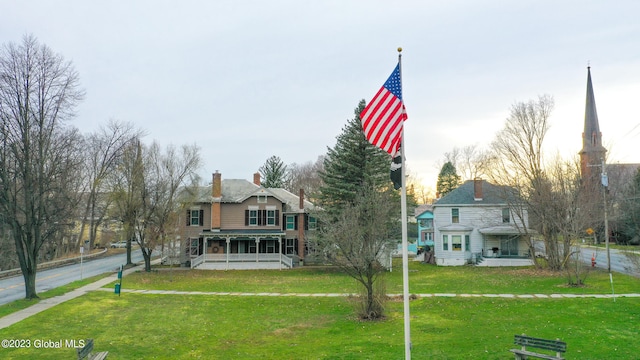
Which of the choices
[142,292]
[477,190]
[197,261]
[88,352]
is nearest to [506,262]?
[477,190]

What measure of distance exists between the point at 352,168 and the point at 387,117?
2686 centimetres

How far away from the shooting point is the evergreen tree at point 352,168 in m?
36.6

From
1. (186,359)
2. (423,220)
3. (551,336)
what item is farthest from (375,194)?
(423,220)

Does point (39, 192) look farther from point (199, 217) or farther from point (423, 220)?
point (423, 220)

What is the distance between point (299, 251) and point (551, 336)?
103ft

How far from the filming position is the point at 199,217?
43344 millimetres

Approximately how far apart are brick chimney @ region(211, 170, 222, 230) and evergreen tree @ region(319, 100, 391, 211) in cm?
1116

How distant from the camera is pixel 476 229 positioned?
138 feet

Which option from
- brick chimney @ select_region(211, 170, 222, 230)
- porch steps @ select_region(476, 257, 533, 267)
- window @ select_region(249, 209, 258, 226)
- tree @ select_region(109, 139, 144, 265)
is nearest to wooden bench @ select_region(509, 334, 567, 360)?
porch steps @ select_region(476, 257, 533, 267)

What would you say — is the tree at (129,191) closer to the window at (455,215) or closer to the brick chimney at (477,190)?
the window at (455,215)

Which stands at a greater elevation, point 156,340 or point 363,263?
point 363,263

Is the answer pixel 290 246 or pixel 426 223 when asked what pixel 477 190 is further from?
pixel 290 246

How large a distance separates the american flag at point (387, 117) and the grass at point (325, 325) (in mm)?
6410

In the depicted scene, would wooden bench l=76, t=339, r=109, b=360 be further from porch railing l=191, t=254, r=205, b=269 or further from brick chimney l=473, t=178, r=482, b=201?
brick chimney l=473, t=178, r=482, b=201
